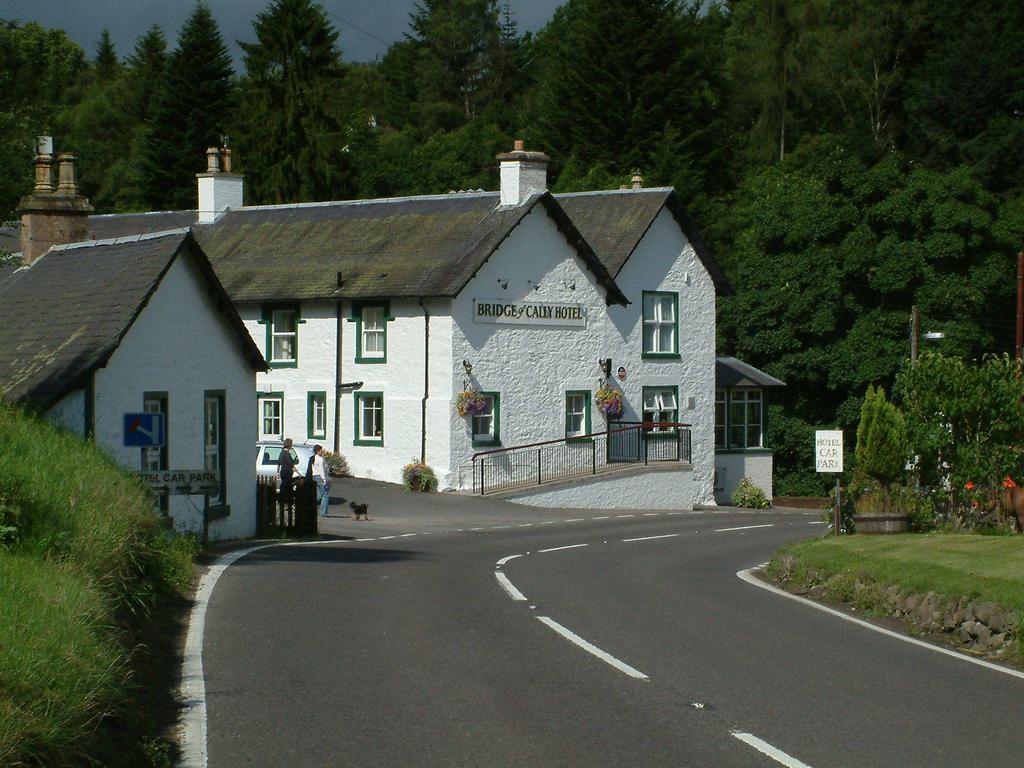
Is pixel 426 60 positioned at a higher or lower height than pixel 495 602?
higher

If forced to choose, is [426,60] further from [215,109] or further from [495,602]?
[495,602]

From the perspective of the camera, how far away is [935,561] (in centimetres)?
1869

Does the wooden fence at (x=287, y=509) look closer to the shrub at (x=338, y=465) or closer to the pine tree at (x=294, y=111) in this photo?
the shrub at (x=338, y=465)

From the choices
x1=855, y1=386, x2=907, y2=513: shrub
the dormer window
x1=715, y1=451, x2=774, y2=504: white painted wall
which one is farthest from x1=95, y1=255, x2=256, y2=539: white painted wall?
x1=715, y1=451, x2=774, y2=504: white painted wall

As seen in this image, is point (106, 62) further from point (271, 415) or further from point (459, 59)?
point (271, 415)

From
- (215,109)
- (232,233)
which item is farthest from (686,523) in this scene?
(215,109)

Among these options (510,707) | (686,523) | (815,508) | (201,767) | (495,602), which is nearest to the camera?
(201,767)

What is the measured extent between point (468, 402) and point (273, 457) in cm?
590

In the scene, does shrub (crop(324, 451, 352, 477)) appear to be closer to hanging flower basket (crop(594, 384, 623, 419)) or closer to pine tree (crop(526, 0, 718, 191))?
hanging flower basket (crop(594, 384, 623, 419))

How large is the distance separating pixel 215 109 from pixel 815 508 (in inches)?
1604

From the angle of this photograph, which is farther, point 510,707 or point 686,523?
point 686,523

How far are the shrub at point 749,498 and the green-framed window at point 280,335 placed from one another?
1560 centimetres

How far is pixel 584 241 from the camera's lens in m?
46.4

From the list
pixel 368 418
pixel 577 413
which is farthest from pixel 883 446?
pixel 368 418
